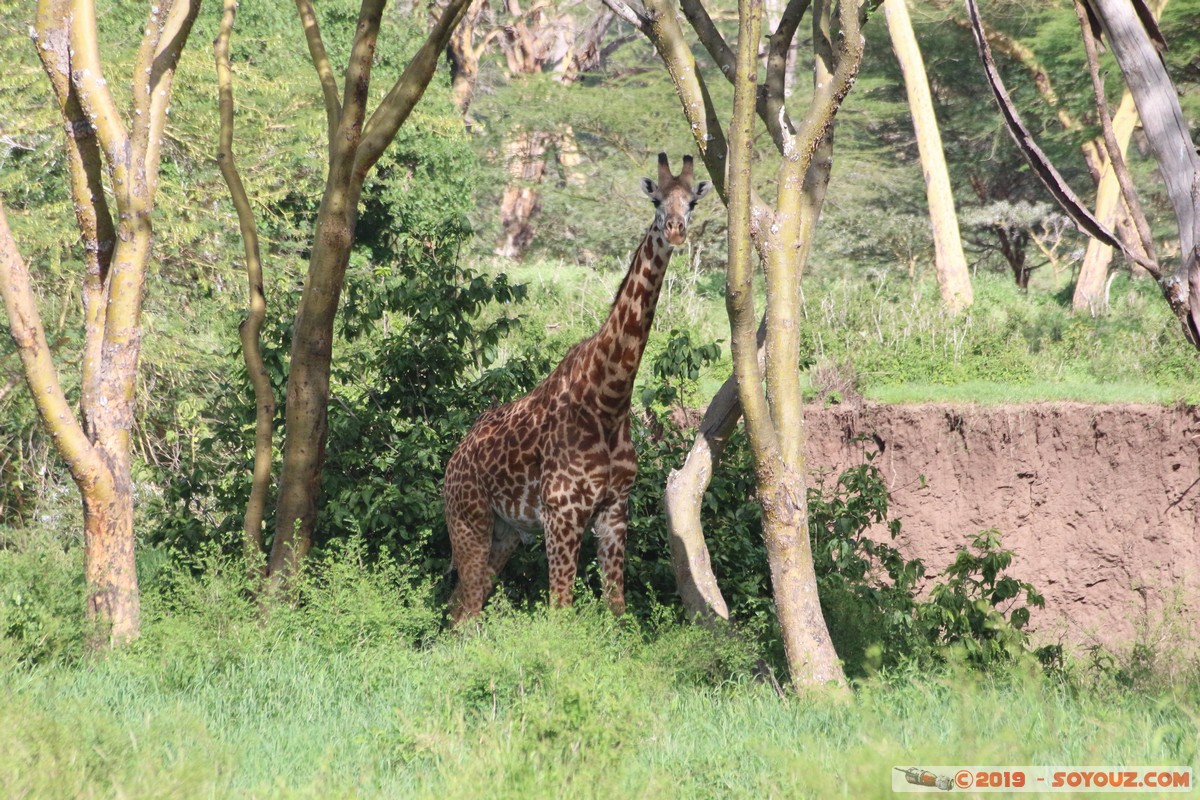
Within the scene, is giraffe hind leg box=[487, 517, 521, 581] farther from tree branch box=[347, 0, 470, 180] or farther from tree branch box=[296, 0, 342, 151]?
tree branch box=[296, 0, 342, 151]

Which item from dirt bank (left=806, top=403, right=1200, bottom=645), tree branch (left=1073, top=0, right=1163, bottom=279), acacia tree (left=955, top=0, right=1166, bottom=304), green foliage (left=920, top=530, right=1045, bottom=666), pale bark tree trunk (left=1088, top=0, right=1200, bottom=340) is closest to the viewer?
pale bark tree trunk (left=1088, top=0, right=1200, bottom=340)

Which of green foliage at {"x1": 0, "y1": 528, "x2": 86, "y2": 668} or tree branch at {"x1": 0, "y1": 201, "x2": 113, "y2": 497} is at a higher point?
tree branch at {"x1": 0, "y1": 201, "x2": 113, "y2": 497}

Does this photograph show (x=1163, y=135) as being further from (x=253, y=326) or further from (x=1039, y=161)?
(x=253, y=326)

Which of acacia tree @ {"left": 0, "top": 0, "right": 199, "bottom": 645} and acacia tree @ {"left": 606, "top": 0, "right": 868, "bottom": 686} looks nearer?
acacia tree @ {"left": 606, "top": 0, "right": 868, "bottom": 686}

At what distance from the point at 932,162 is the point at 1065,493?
1058cm

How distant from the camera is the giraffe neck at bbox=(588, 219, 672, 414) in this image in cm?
682

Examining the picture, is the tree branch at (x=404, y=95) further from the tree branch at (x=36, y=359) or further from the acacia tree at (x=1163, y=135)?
the acacia tree at (x=1163, y=135)

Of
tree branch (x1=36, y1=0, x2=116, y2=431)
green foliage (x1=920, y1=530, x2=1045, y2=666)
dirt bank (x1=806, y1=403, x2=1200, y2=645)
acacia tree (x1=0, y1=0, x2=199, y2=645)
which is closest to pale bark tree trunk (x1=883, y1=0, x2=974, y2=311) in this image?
dirt bank (x1=806, y1=403, x2=1200, y2=645)

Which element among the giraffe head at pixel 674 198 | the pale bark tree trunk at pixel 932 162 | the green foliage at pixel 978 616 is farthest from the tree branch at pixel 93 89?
the pale bark tree trunk at pixel 932 162

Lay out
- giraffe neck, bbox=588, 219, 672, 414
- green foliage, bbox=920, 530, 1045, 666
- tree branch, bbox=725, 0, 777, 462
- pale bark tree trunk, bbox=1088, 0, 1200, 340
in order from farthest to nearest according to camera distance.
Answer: giraffe neck, bbox=588, 219, 672, 414 → green foliage, bbox=920, 530, 1045, 666 → tree branch, bbox=725, 0, 777, 462 → pale bark tree trunk, bbox=1088, 0, 1200, 340

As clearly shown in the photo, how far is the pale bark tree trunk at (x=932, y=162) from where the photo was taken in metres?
20.2

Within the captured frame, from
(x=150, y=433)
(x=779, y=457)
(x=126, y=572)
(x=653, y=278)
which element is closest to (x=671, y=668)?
(x=779, y=457)

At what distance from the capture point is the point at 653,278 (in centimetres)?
682

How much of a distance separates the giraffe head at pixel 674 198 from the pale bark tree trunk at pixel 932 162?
47.2ft
